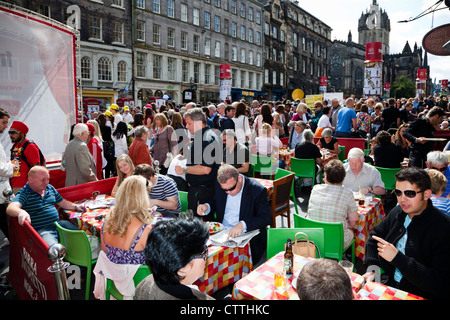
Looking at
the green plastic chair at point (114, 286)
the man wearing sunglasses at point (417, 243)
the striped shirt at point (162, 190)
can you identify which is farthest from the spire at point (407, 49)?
the green plastic chair at point (114, 286)

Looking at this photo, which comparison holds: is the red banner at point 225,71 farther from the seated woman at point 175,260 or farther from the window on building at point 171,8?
the seated woman at point 175,260

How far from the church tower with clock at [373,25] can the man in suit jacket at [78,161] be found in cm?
11382

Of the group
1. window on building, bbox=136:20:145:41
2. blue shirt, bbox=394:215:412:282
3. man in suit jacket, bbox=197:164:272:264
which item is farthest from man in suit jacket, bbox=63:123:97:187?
window on building, bbox=136:20:145:41

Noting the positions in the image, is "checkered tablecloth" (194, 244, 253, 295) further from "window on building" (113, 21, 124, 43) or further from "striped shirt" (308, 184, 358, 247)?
"window on building" (113, 21, 124, 43)

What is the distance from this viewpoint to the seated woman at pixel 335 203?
12.6 ft

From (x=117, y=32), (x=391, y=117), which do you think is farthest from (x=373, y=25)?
(x=391, y=117)

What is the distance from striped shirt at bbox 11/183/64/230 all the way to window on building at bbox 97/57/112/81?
21.7 meters

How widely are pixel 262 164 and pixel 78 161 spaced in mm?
4169

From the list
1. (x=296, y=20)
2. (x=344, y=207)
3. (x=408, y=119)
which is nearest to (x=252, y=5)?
(x=296, y=20)

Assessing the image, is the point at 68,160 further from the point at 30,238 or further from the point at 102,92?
the point at 102,92

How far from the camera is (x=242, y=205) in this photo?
12.9 feet

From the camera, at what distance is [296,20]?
4750cm

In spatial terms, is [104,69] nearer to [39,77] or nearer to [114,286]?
[39,77]

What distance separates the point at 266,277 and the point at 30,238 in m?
2.14
